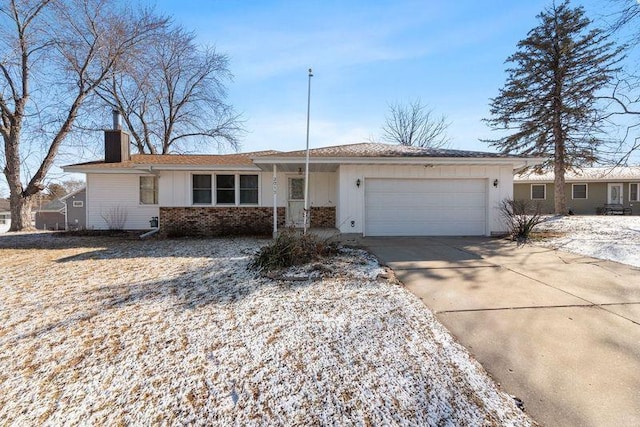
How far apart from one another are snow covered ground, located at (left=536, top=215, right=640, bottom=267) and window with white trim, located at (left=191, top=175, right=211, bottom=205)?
10.6 metres

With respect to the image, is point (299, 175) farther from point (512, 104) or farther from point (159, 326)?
point (512, 104)

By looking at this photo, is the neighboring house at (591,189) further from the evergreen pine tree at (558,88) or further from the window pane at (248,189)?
the window pane at (248,189)

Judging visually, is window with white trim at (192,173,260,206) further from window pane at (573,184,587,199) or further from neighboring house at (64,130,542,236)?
window pane at (573,184,587,199)

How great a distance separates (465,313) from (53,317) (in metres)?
4.84

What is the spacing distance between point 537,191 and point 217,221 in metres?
21.3

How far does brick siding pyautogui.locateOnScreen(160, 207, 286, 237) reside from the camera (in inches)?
430

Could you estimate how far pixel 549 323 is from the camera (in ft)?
10.9

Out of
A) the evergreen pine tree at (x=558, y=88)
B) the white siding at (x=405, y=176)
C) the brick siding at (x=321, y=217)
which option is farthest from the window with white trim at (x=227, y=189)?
the evergreen pine tree at (x=558, y=88)

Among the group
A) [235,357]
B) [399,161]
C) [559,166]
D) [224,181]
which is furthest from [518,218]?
[559,166]

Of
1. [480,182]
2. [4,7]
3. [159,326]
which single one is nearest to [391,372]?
[159,326]

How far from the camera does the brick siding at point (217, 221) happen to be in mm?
10930

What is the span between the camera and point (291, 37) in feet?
30.1

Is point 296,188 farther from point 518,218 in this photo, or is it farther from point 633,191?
point 633,191

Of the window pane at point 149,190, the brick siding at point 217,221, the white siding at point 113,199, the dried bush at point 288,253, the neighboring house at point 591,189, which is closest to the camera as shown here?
the dried bush at point 288,253
